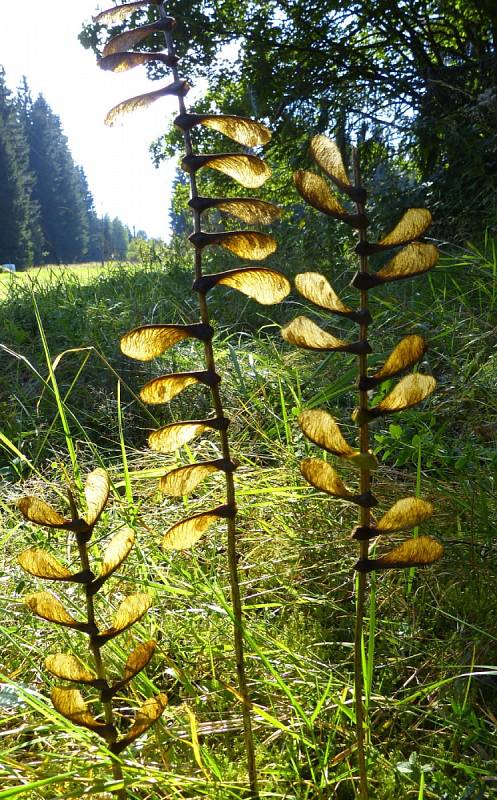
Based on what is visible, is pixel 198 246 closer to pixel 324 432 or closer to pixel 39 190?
pixel 324 432

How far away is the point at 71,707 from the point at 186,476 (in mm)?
220

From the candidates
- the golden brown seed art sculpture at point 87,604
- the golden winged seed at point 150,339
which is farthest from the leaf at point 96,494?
the golden winged seed at point 150,339

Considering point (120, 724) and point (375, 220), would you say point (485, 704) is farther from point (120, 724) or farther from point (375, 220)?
point (375, 220)

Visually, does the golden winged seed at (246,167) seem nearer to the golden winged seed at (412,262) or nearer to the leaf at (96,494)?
the golden winged seed at (412,262)

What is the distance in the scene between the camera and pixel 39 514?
49cm

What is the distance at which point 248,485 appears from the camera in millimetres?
1706

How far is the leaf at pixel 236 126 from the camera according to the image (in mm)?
582

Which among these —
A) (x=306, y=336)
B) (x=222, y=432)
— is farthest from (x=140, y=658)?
(x=306, y=336)

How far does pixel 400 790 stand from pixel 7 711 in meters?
0.66

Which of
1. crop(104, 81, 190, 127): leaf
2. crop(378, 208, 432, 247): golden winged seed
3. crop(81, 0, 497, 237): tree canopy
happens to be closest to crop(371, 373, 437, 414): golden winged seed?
crop(378, 208, 432, 247): golden winged seed

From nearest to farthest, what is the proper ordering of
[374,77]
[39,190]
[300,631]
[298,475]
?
1. [300,631]
2. [298,475]
3. [374,77]
4. [39,190]

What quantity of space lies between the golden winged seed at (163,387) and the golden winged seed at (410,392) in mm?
175

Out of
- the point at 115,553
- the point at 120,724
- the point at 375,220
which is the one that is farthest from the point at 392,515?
the point at 375,220

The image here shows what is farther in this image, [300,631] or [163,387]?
[300,631]
